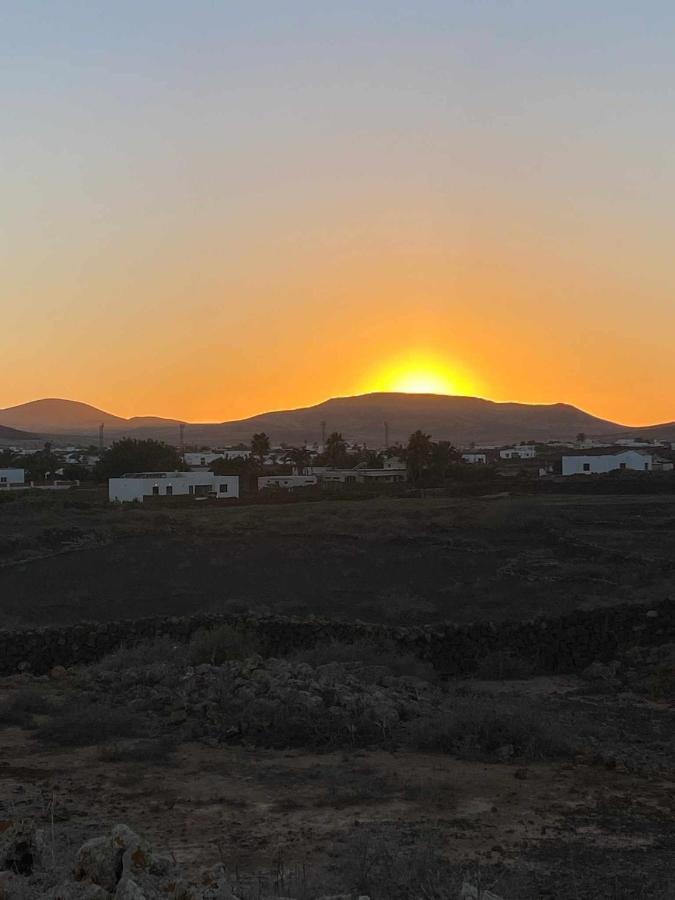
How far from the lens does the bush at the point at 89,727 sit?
12617 millimetres

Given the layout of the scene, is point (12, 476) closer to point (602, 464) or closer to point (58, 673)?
point (602, 464)

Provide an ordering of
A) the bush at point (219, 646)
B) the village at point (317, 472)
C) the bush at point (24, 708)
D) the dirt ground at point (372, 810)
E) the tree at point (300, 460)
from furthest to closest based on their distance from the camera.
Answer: the tree at point (300, 460), the village at point (317, 472), the bush at point (219, 646), the bush at point (24, 708), the dirt ground at point (372, 810)

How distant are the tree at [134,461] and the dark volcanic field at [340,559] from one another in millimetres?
30935

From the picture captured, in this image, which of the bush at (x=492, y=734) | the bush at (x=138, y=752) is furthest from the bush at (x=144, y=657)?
the bush at (x=492, y=734)

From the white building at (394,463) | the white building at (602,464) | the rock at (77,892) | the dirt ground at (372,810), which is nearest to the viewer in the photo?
the rock at (77,892)

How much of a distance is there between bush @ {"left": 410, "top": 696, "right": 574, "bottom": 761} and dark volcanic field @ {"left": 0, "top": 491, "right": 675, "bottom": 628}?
11.6 meters

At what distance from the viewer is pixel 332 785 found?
407 inches

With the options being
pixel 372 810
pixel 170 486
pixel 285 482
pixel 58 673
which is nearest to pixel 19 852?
pixel 372 810

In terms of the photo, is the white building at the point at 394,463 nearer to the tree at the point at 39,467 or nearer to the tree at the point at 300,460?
the tree at the point at 300,460

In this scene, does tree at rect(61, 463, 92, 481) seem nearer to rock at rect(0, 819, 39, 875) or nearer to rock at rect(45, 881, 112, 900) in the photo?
rock at rect(0, 819, 39, 875)

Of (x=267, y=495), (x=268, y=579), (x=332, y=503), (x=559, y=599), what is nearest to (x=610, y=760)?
(x=559, y=599)

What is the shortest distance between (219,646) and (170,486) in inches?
2376

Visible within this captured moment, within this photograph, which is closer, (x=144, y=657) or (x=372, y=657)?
(x=372, y=657)

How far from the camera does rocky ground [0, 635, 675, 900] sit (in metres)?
7.04
